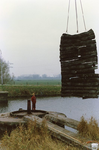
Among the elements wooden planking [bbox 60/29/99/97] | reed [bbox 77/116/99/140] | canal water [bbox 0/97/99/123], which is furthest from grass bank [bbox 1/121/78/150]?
canal water [bbox 0/97/99/123]

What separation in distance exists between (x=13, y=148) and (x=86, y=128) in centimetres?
364

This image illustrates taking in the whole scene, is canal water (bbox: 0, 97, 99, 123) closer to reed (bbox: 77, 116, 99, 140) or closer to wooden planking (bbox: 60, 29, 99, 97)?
reed (bbox: 77, 116, 99, 140)

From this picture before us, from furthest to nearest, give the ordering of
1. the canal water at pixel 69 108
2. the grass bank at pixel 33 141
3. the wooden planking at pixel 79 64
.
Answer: the canal water at pixel 69 108 < the wooden planking at pixel 79 64 < the grass bank at pixel 33 141

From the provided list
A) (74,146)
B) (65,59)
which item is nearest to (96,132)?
(74,146)

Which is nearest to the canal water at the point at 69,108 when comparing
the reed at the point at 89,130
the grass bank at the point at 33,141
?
the reed at the point at 89,130

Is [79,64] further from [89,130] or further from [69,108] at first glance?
[69,108]

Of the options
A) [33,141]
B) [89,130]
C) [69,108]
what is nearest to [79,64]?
[89,130]

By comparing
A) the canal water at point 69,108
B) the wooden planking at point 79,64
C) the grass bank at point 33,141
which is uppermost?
the wooden planking at point 79,64

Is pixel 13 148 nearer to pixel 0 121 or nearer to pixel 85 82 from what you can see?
pixel 85 82

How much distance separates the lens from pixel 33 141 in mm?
7953

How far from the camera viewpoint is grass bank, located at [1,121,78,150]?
23.2ft

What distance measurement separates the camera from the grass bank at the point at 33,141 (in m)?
7.08

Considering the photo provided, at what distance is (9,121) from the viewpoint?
38.1 feet

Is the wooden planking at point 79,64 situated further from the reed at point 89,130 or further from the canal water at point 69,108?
the canal water at point 69,108
